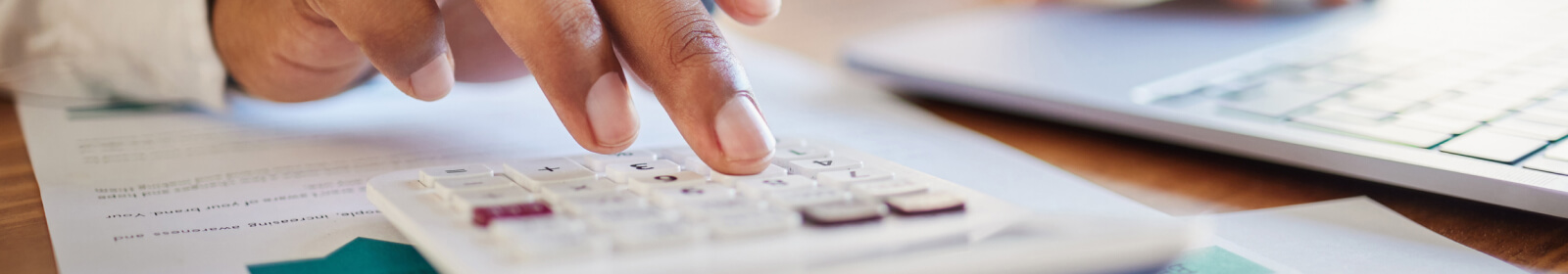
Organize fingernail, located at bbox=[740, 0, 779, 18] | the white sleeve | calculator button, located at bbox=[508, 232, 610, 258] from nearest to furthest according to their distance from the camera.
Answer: calculator button, located at bbox=[508, 232, 610, 258]
fingernail, located at bbox=[740, 0, 779, 18]
the white sleeve

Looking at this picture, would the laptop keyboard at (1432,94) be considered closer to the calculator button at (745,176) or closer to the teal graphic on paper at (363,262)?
the calculator button at (745,176)

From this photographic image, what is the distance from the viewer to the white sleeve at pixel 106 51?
0.62m

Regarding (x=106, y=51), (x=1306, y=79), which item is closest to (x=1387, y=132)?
(x=1306, y=79)

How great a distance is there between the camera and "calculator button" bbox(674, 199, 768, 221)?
286 millimetres

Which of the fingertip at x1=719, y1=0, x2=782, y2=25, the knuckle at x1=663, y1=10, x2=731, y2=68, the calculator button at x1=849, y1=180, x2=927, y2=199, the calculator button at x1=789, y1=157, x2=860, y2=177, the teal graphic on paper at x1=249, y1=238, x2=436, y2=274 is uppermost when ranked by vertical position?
the fingertip at x1=719, y1=0, x2=782, y2=25

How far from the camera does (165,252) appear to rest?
0.32m

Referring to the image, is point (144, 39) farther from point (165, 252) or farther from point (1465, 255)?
point (1465, 255)

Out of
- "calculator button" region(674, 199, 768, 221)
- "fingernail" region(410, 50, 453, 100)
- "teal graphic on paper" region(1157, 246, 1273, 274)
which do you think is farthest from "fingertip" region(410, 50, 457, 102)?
"teal graphic on paper" region(1157, 246, 1273, 274)

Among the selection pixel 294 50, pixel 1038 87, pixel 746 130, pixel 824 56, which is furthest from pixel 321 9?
pixel 824 56

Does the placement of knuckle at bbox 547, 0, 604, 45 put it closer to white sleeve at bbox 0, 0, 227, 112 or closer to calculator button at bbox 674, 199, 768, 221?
calculator button at bbox 674, 199, 768, 221

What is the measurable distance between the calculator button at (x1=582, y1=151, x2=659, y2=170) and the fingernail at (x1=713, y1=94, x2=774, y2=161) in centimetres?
4

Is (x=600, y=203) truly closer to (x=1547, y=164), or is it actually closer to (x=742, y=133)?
(x=742, y=133)

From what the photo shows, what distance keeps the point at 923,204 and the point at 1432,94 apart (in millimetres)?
358

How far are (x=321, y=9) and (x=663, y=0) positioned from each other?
0.18 metres
